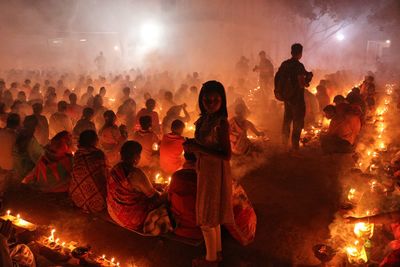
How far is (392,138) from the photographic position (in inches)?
336

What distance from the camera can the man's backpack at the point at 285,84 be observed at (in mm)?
6754

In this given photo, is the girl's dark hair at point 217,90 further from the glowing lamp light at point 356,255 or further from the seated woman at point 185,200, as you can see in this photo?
the glowing lamp light at point 356,255

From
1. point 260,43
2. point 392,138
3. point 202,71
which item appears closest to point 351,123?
point 392,138

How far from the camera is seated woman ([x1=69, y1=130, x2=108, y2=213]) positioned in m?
5.04

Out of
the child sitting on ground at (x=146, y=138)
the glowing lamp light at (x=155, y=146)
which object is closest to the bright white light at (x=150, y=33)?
the glowing lamp light at (x=155, y=146)

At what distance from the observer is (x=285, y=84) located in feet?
22.3

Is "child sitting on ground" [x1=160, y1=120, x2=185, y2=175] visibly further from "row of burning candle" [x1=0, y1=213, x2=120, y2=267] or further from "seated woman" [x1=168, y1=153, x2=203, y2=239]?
"row of burning candle" [x1=0, y1=213, x2=120, y2=267]

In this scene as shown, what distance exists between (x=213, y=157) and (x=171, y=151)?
2.92m

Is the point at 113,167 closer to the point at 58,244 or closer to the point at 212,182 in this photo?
the point at 58,244

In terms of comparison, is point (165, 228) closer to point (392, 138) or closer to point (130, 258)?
point (130, 258)

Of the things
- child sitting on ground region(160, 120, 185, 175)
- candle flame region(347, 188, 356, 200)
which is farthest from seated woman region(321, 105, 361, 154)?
child sitting on ground region(160, 120, 185, 175)

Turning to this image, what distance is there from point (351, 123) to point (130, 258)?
5.09 metres

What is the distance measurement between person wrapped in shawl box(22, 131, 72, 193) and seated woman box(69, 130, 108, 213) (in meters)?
0.57

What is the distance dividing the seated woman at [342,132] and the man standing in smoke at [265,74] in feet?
16.7
